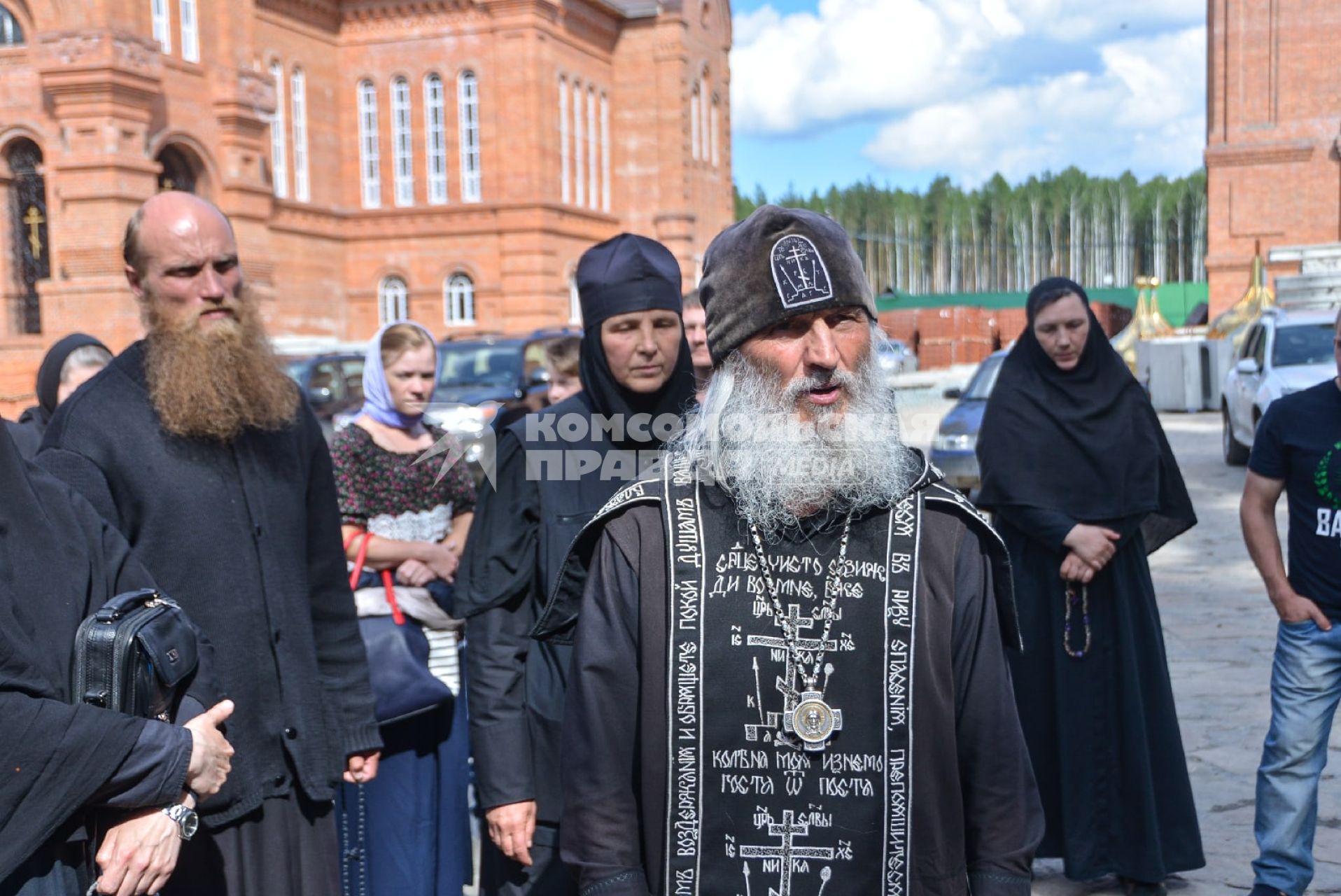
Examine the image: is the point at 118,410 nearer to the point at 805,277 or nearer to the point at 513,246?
the point at 805,277

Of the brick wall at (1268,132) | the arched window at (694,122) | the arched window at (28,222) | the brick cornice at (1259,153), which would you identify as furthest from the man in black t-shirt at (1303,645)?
the arched window at (694,122)

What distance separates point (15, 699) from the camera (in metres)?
2.15

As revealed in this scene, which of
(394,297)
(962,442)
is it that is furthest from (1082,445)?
(394,297)

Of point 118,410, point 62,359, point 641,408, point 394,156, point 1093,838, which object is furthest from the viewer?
point 394,156

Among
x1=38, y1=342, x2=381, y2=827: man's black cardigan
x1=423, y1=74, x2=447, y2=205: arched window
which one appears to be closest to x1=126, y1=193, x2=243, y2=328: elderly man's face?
x1=38, y1=342, x2=381, y2=827: man's black cardigan

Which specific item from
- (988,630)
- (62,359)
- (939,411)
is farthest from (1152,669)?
(939,411)

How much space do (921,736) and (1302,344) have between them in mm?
14656

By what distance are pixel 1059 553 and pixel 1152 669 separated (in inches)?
20.4

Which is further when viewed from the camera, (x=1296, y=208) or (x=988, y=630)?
(x=1296, y=208)

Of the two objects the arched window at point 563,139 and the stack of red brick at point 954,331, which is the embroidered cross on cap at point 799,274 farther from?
the stack of red brick at point 954,331

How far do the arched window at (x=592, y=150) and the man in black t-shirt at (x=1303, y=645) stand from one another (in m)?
36.4

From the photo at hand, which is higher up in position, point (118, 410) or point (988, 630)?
point (118, 410)

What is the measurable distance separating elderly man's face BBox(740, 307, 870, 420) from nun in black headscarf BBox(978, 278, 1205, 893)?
261cm

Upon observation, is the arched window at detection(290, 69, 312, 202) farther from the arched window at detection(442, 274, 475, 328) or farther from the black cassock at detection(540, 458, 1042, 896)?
the black cassock at detection(540, 458, 1042, 896)
